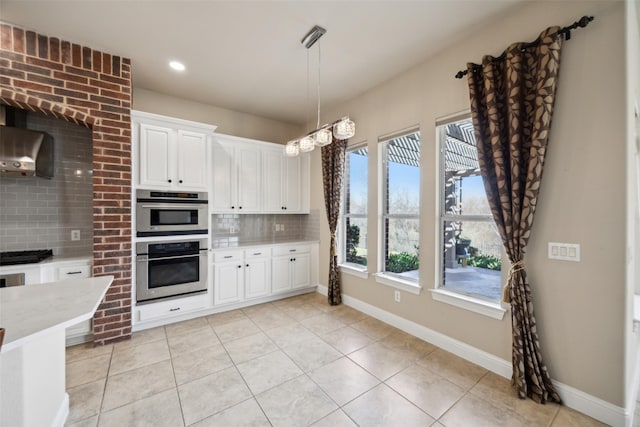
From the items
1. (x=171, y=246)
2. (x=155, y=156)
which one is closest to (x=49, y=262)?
(x=171, y=246)

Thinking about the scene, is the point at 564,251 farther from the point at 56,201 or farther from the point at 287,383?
the point at 56,201

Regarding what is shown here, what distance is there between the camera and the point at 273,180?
4.20m

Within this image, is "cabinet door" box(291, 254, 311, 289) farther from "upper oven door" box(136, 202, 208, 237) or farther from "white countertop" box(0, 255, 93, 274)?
"white countertop" box(0, 255, 93, 274)

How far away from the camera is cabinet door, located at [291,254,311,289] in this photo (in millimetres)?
4184

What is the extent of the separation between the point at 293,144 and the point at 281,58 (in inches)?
36.9

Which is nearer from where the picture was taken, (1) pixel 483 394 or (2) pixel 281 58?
(1) pixel 483 394

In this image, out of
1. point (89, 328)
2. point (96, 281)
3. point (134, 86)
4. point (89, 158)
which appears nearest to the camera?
point (96, 281)

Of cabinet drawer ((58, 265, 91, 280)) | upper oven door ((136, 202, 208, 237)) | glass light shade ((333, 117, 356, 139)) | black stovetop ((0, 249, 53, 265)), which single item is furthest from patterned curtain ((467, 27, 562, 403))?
black stovetop ((0, 249, 53, 265))

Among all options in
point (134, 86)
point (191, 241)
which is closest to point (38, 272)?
point (191, 241)

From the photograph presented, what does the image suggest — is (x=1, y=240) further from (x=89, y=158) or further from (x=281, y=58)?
(x=281, y=58)

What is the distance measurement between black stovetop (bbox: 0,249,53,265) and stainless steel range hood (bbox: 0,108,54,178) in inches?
31.4

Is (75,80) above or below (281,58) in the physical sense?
below

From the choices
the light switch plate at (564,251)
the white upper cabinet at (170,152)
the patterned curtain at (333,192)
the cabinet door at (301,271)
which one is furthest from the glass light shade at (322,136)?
the cabinet door at (301,271)

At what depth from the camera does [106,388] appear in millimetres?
2033
